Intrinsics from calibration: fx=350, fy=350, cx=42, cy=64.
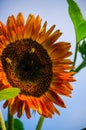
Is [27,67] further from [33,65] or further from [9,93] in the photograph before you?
[9,93]

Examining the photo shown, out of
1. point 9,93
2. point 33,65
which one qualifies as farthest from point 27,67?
point 9,93

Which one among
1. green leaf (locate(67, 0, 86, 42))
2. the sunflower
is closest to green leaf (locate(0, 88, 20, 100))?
the sunflower

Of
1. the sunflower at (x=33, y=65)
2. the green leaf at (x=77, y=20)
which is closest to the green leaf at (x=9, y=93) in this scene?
the sunflower at (x=33, y=65)

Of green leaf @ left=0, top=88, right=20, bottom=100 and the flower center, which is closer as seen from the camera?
green leaf @ left=0, top=88, right=20, bottom=100

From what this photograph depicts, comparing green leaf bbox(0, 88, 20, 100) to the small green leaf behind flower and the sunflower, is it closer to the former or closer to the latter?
the sunflower

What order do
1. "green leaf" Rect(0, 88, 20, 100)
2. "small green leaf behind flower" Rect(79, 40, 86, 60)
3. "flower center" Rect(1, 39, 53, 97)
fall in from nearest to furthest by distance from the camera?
"green leaf" Rect(0, 88, 20, 100) → "flower center" Rect(1, 39, 53, 97) → "small green leaf behind flower" Rect(79, 40, 86, 60)

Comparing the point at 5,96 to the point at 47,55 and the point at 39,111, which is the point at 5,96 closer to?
the point at 39,111

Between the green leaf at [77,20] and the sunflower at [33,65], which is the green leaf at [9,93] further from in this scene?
the green leaf at [77,20]
